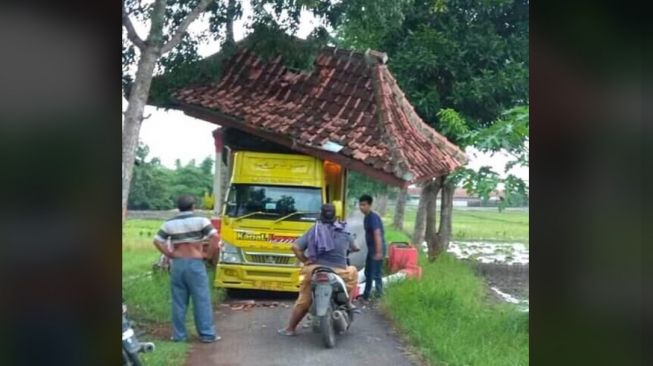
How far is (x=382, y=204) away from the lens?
3182 millimetres

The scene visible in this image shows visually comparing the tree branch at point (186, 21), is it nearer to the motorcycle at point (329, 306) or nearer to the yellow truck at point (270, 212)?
the yellow truck at point (270, 212)

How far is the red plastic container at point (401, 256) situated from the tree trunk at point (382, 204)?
0.15 meters

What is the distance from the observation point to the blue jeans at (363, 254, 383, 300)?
3254mm

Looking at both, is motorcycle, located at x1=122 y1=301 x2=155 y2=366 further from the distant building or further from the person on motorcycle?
the distant building

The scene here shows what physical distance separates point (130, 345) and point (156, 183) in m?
0.63

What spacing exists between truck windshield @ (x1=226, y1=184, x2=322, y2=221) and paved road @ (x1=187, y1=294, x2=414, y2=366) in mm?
369

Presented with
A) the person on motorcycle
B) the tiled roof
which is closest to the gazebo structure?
the tiled roof

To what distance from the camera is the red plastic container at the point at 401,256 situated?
3.23 meters
